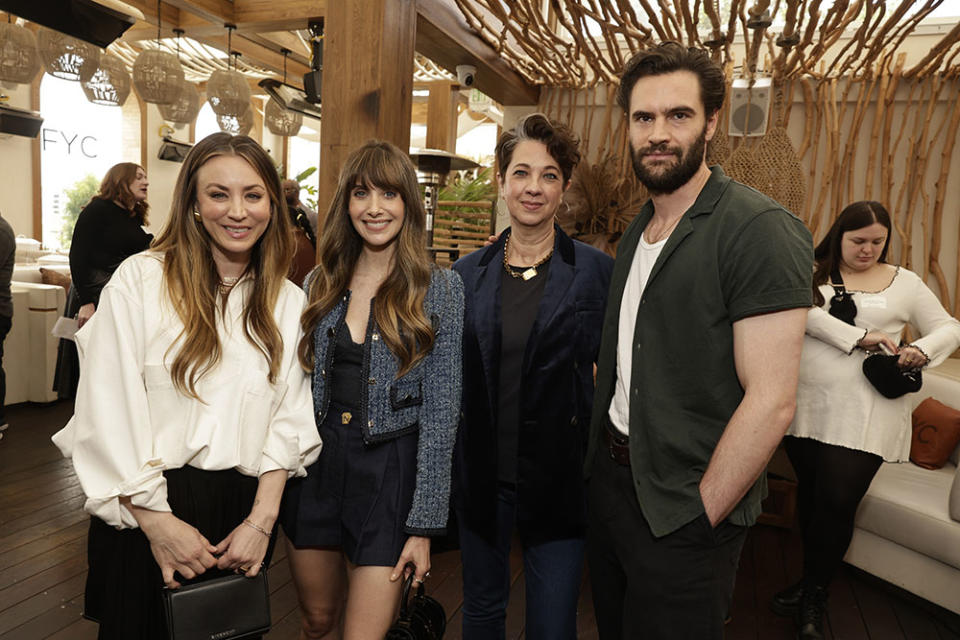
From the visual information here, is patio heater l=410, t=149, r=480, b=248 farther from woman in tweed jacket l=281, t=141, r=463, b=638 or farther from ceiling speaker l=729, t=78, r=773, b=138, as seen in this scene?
woman in tweed jacket l=281, t=141, r=463, b=638

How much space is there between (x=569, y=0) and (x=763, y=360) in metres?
2.66

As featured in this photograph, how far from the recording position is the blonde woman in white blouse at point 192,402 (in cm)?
140

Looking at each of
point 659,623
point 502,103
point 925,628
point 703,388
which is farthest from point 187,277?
point 502,103

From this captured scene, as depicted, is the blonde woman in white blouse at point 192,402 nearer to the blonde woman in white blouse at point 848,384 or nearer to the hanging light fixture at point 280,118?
the blonde woman in white blouse at point 848,384

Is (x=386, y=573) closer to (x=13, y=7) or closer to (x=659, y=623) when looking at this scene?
(x=659, y=623)

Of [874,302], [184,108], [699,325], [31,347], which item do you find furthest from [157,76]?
[874,302]

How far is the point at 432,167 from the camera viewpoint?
165 inches

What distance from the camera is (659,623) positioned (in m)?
1.46

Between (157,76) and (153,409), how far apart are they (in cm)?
400

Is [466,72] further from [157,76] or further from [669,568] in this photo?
[669,568]

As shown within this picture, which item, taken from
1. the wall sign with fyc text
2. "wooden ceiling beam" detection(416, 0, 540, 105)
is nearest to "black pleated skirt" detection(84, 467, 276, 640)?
"wooden ceiling beam" detection(416, 0, 540, 105)

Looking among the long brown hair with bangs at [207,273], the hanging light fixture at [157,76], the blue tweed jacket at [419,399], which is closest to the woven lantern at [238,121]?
the hanging light fixture at [157,76]

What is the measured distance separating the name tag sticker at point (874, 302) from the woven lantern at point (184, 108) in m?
4.79

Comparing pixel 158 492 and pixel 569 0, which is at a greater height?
pixel 569 0
